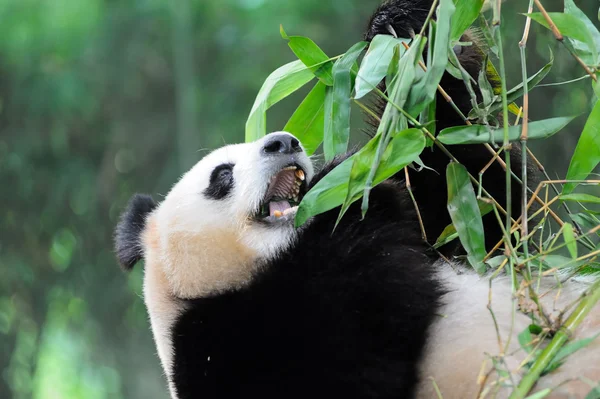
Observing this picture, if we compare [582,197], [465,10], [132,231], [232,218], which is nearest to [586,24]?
[465,10]

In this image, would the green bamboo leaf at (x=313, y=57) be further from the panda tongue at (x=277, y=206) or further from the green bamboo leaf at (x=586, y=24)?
the green bamboo leaf at (x=586, y=24)

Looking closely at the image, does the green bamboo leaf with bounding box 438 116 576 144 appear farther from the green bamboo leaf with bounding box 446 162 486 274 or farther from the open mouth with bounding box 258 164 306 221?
the open mouth with bounding box 258 164 306 221

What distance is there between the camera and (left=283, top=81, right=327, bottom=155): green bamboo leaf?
212 cm

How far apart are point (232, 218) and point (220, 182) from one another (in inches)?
5.1

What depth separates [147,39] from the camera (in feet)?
24.2

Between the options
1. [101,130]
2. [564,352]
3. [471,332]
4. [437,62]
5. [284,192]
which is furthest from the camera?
[101,130]

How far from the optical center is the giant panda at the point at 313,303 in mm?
1663

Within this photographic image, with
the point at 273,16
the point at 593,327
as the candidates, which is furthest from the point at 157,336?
the point at 273,16

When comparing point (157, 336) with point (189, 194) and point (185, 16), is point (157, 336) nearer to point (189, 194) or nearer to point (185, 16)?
point (189, 194)

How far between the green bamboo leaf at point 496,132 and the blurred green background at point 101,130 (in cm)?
504

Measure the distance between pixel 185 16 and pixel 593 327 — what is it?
6467 millimetres

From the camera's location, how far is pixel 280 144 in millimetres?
1930

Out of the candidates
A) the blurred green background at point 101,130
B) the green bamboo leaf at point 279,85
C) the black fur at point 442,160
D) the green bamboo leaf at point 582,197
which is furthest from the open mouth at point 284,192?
the blurred green background at point 101,130

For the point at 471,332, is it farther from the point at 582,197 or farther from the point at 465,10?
the point at 465,10
